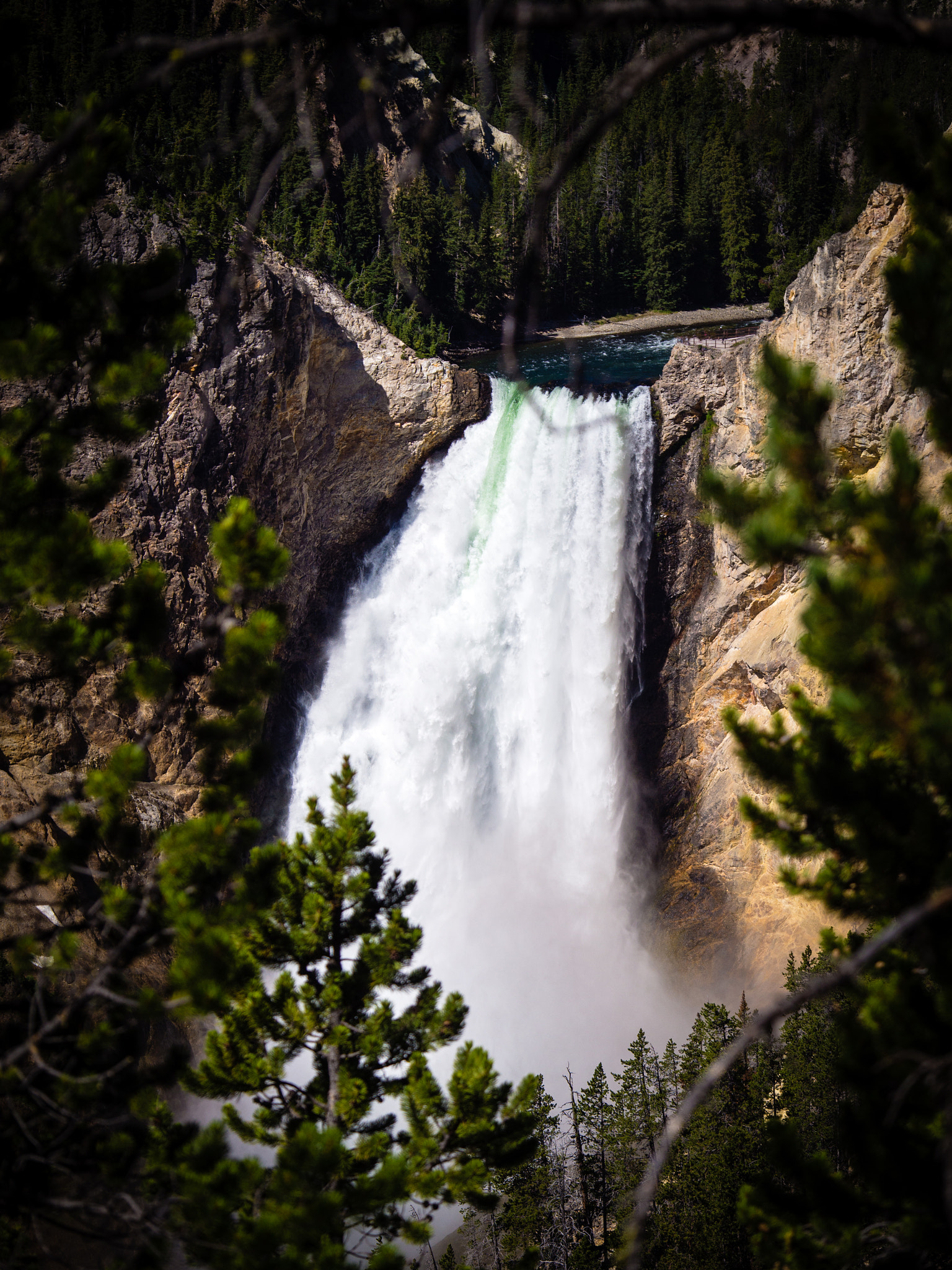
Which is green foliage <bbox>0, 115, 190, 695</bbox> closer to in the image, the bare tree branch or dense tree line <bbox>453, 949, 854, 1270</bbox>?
the bare tree branch

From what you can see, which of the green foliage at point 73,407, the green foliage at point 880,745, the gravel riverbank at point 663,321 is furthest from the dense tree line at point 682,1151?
the gravel riverbank at point 663,321

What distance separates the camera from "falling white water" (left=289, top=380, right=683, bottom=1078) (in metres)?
18.5

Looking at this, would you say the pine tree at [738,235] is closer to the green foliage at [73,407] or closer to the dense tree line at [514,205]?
the dense tree line at [514,205]

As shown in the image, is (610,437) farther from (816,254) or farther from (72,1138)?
(72,1138)

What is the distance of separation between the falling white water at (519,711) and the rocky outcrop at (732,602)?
826 mm

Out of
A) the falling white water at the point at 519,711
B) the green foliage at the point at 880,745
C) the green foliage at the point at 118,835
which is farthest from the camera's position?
the falling white water at the point at 519,711

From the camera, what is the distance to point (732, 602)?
1738 centimetres

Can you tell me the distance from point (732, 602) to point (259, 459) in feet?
35.9

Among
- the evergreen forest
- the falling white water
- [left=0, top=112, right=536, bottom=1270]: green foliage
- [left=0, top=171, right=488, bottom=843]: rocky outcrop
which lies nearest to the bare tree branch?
the evergreen forest

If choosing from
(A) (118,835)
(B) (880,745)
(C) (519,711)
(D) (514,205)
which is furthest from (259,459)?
(D) (514,205)

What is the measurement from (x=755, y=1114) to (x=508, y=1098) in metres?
8.38

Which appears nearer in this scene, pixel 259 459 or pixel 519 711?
pixel 259 459

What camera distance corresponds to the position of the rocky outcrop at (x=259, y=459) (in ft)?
52.7

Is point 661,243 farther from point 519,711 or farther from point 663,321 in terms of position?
point 519,711
